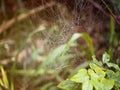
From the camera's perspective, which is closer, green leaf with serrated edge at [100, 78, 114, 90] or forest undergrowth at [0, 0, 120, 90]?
green leaf with serrated edge at [100, 78, 114, 90]

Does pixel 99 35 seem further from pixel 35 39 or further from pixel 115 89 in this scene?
pixel 115 89

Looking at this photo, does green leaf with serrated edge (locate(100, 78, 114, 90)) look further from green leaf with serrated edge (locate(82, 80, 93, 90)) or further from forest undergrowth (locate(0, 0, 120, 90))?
forest undergrowth (locate(0, 0, 120, 90))

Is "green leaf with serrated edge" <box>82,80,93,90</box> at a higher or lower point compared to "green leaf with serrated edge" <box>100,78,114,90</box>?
higher

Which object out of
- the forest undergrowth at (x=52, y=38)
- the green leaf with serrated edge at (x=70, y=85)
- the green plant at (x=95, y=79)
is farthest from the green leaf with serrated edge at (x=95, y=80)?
the forest undergrowth at (x=52, y=38)

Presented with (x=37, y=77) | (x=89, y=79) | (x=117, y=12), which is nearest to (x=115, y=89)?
(x=89, y=79)

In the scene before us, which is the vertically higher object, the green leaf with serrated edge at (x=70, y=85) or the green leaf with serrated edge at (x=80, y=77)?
the green leaf with serrated edge at (x=80, y=77)

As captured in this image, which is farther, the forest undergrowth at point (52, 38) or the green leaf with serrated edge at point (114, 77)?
the forest undergrowth at point (52, 38)

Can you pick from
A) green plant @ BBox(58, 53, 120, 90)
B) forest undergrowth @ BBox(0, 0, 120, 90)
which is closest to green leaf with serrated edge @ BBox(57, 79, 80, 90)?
green plant @ BBox(58, 53, 120, 90)

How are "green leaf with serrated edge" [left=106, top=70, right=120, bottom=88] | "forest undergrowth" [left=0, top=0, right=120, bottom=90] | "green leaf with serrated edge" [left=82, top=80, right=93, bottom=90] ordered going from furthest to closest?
"forest undergrowth" [left=0, top=0, right=120, bottom=90] → "green leaf with serrated edge" [left=106, top=70, right=120, bottom=88] → "green leaf with serrated edge" [left=82, top=80, right=93, bottom=90]

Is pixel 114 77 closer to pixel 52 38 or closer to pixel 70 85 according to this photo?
pixel 70 85

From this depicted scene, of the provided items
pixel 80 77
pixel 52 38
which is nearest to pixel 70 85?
pixel 80 77

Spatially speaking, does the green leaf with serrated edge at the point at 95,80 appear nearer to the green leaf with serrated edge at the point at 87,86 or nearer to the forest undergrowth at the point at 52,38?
the green leaf with serrated edge at the point at 87,86
